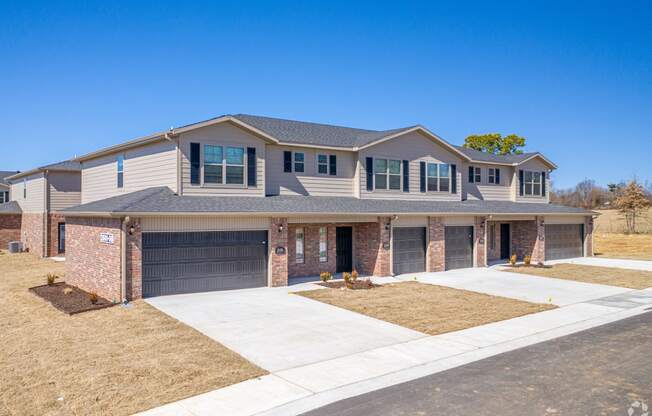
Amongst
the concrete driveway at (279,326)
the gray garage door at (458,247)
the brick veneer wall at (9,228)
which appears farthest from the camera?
the brick veneer wall at (9,228)

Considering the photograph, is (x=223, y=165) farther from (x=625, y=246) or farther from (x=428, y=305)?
(x=625, y=246)

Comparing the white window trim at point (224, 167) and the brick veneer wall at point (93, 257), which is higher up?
the white window trim at point (224, 167)

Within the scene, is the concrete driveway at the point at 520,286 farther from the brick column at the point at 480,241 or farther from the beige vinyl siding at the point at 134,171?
the beige vinyl siding at the point at 134,171

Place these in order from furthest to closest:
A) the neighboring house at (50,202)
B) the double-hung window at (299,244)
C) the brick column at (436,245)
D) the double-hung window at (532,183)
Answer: the double-hung window at (532,183)
the neighboring house at (50,202)
the brick column at (436,245)
the double-hung window at (299,244)

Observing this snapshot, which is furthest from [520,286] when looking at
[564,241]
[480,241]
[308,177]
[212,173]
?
[564,241]

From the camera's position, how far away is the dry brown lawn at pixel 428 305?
42.9 feet

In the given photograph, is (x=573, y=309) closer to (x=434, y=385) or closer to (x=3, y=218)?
(x=434, y=385)

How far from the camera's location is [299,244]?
68.1ft

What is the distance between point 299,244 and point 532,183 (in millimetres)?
17995

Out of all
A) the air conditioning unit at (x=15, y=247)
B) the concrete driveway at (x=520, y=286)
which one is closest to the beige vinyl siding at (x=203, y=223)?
the concrete driveway at (x=520, y=286)

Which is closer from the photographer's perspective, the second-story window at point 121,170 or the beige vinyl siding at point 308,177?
the beige vinyl siding at point 308,177

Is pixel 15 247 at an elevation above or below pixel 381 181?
below

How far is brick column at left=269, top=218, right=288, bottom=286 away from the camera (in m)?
17.9

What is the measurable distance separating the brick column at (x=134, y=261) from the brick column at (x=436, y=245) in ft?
43.0
